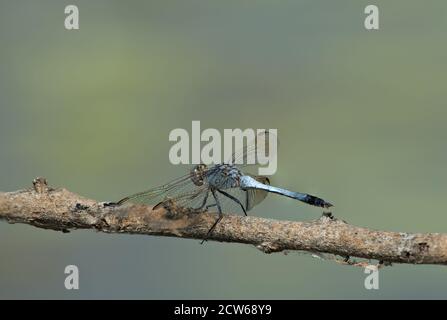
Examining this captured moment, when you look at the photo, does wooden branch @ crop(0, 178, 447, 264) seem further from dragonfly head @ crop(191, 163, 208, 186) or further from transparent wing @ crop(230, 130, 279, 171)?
transparent wing @ crop(230, 130, 279, 171)

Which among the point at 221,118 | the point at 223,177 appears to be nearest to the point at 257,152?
the point at 223,177

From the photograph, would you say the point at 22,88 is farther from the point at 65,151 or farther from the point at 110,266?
the point at 110,266

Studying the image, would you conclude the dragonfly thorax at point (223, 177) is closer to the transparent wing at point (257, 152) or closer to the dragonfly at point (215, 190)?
the dragonfly at point (215, 190)

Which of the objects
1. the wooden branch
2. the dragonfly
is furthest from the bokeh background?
the wooden branch

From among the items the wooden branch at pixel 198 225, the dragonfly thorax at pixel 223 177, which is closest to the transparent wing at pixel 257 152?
the dragonfly thorax at pixel 223 177

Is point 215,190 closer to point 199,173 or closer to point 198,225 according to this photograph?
point 199,173

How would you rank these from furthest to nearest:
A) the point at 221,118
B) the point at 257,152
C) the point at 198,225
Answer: the point at 221,118, the point at 257,152, the point at 198,225
